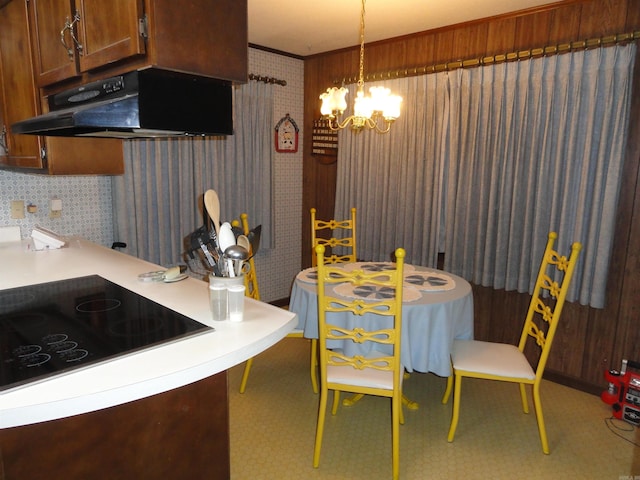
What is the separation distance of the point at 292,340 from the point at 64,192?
1.98 meters

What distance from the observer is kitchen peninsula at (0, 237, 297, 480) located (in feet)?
3.16

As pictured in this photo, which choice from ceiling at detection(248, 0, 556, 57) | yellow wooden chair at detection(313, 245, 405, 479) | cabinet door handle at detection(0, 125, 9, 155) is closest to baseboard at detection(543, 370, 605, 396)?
yellow wooden chair at detection(313, 245, 405, 479)

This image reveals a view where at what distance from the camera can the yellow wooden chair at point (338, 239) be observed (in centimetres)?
342

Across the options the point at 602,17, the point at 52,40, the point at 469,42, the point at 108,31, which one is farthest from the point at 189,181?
the point at 602,17

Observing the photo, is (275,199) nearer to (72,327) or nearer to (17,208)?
(17,208)

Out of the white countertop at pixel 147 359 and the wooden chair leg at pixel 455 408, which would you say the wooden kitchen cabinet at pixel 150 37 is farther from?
the wooden chair leg at pixel 455 408

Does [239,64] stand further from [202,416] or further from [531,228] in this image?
[531,228]

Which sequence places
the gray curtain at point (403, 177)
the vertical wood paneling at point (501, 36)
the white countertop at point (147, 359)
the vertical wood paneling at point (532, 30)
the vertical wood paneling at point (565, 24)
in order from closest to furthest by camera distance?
the white countertop at point (147, 359) < the vertical wood paneling at point (565, 24) < the vertical wood paneling at point (532, 30) < the vertical wood paneling at point (501, 36) < the gray curtain at point (403, 177)

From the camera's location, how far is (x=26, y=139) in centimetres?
224

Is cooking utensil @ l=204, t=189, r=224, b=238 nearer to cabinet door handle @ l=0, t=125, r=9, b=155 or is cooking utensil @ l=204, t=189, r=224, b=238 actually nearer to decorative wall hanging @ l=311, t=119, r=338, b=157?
cabinet door handle @ l=0, t=125, r=9, b=155

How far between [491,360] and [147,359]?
180 cm

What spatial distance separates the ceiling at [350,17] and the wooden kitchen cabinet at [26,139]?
1349 mm

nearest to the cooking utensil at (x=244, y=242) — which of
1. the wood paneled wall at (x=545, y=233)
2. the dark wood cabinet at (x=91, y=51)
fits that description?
the dark wood cabinet at (x=91, y=51)

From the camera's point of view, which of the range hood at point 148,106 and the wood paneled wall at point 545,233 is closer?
the range hood at point 148,106
